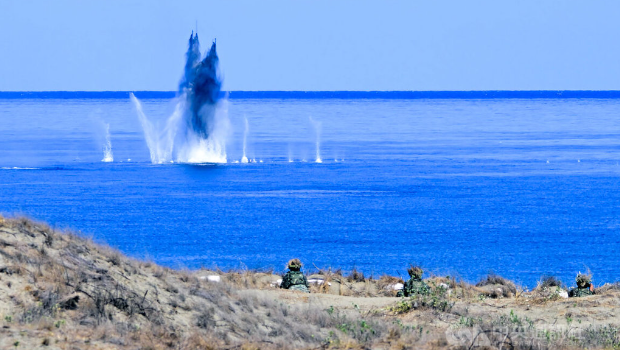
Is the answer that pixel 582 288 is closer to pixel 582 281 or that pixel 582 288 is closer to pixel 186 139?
pixel 582 281

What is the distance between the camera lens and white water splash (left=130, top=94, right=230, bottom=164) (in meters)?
79.8

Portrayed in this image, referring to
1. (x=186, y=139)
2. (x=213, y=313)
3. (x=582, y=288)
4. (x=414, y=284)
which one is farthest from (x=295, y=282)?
(x=186, y=139)

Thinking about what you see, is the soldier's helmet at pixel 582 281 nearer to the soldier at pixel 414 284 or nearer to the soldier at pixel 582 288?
the soldier at pixel 582 288

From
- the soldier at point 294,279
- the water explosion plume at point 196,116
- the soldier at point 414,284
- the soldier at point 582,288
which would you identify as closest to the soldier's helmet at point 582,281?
the soldier at point 582,288

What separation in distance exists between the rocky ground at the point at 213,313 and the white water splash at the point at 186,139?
61.6 m

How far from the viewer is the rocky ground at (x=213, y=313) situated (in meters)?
12.8

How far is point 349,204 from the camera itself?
162 ft

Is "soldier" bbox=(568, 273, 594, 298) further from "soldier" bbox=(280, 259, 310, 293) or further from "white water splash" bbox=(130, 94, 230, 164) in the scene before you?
"white water splash" bbox=(130, 94, 230, 164)

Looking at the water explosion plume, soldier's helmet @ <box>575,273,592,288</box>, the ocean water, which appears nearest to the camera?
soldier's helmet @ <box>575,273,592,288</box>

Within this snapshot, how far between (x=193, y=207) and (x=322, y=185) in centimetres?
1103

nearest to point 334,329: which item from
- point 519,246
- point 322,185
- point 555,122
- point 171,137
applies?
point 519,246

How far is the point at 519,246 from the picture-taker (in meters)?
37.5

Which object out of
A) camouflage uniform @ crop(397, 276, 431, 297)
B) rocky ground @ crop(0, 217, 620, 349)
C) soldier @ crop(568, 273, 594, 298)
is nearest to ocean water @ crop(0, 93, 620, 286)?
rocky ground @ crop(0, 217, 620, 349)

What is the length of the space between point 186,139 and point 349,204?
120ft
